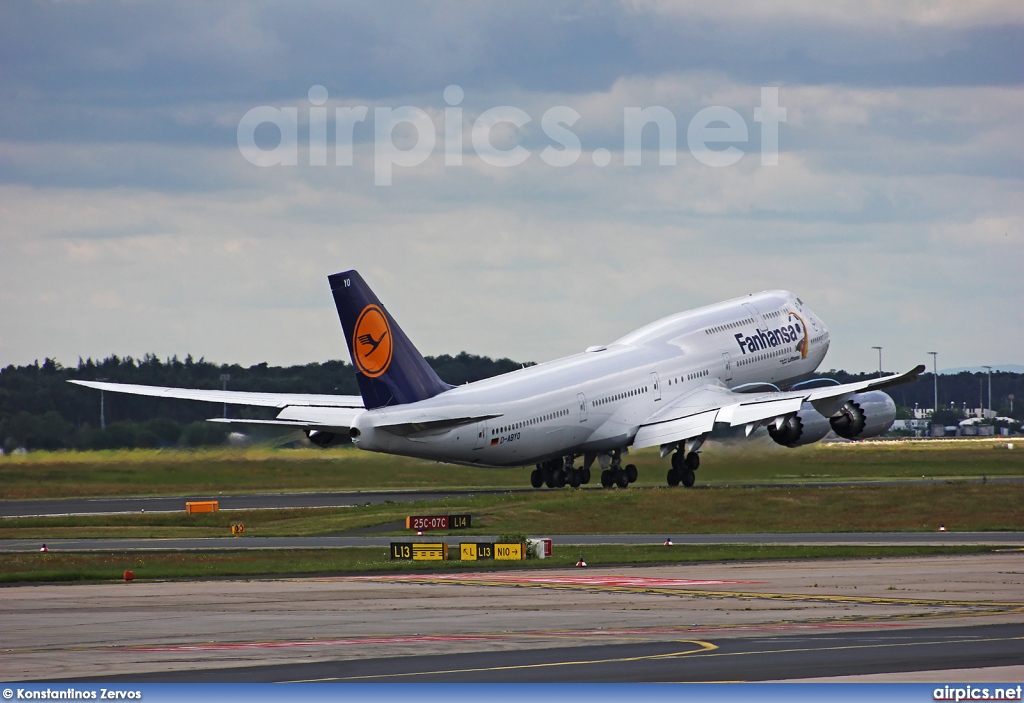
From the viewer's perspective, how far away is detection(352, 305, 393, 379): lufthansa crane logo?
57.8 m

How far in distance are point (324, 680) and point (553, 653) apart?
3876mm

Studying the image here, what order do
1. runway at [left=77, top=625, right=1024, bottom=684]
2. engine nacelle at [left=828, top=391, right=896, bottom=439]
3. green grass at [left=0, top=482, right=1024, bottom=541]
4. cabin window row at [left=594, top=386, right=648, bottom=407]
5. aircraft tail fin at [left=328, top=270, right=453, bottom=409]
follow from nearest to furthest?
runway at [left=77, top=625, right=1024, bottom=684]
green grass at [left=0, top=482, right=1024, bottom=541]
aircraft tail fin at [left=328, top=270, right=453, bottom=409]
cabin window row at [left=594, top=386, right=648, bottom=407]
engine nacelle at [left=828, top=391, right=896, bottom=439]

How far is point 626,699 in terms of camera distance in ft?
57.9

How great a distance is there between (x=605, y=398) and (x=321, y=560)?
90.5ft

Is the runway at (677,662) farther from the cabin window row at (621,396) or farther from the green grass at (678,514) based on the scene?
the cabin window row at (621,396)

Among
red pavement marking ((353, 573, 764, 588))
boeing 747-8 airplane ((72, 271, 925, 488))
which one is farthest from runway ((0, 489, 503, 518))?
red pavement marking ((353, 573, 764, 588))

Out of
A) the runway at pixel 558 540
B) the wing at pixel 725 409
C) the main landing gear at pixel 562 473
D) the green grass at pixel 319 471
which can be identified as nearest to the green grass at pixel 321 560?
the runway at pixel 558 540

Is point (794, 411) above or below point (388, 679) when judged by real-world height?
above

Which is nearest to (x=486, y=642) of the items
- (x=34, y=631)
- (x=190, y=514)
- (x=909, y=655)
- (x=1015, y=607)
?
(x=909, y=655)

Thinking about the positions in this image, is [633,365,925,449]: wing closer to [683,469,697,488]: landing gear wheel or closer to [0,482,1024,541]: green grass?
[683,469,697,488]: landing gear wheel

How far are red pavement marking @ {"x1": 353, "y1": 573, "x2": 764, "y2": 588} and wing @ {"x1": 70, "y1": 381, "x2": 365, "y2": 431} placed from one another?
1833cm

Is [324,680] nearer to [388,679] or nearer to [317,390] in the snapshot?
[388,679]

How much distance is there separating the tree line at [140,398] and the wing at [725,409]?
68.0 feet

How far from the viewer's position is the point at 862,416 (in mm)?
70125
